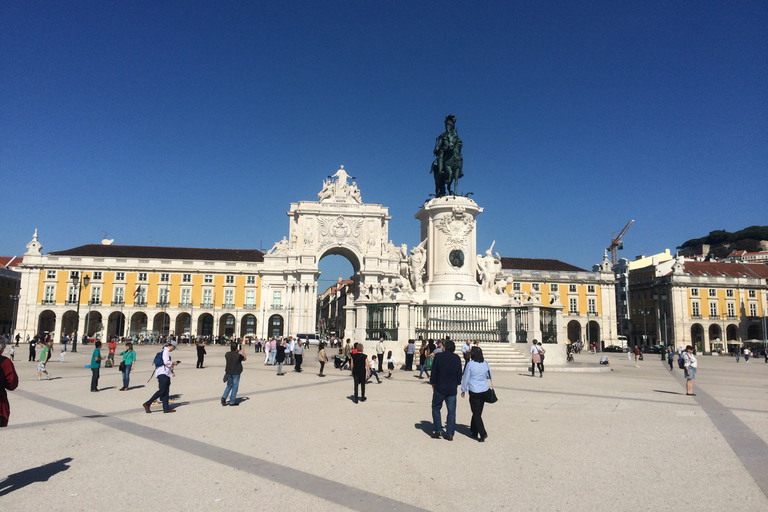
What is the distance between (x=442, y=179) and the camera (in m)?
23.0

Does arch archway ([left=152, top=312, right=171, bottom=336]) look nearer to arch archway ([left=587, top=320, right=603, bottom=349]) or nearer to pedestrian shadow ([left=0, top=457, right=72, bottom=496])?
arch archway ([left=587, top=320, right=603, bottom=349])

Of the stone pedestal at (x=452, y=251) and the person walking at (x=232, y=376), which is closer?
the person walking at (x=232, y=376)

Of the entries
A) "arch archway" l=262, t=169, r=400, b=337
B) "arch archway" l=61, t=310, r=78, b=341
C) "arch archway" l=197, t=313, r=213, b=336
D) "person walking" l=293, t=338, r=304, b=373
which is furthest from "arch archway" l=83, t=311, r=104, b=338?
"person walking" l=293, t=338, r=304, b=373

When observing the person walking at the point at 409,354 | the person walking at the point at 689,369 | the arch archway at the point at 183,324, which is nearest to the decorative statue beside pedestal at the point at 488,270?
the person walking at the point at 409,354

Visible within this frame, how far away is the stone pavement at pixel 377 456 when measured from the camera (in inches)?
189

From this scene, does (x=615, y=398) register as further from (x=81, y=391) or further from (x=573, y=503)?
(x=81, y=391)

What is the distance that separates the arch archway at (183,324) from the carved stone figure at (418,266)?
48.7 m

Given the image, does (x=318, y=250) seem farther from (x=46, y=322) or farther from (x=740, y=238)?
(x=740, y=238)

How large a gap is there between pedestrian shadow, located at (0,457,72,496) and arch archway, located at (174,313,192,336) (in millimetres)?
61153

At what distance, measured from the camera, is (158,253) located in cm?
6725

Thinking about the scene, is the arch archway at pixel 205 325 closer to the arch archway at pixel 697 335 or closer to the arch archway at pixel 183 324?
the arch archway at pixel 183 324

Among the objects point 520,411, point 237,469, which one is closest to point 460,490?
point 237,469

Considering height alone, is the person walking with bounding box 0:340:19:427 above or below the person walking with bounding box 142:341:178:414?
above

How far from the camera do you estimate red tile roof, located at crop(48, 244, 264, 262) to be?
65.2 meters
